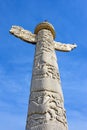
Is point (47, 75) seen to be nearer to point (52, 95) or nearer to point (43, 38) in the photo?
point (52, 95)

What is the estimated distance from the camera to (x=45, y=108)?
24.8ft

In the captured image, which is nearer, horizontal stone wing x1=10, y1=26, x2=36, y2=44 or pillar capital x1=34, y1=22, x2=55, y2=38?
horizontal stone wing x1=10, y1=26, x2=36, y2=44

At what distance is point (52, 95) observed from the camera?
26.8 ft

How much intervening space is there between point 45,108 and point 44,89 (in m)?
0.85

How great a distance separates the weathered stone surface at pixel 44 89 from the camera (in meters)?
7.32

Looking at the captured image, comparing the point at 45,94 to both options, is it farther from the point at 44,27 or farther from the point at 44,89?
the point at 44,27

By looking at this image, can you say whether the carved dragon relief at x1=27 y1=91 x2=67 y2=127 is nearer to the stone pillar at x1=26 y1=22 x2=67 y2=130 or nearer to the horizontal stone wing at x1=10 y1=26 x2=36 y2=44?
the stone pillar at x1=26 y1=22 x2=67 y2=130

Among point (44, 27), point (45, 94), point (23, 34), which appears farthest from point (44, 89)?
point (44, 27)

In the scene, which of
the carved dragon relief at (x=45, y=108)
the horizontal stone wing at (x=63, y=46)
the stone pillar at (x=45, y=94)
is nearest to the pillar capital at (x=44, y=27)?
the horizontal stone wing at (x=63, y=46)

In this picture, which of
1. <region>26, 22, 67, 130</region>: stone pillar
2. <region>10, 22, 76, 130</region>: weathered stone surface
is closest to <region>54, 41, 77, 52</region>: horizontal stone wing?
<region>10, 22, 76, 130</region>: weathered stone surface

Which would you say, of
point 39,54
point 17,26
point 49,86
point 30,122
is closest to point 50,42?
point 39,54

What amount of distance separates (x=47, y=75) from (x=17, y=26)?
3.81m

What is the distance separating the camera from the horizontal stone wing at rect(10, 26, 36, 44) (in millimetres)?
11268

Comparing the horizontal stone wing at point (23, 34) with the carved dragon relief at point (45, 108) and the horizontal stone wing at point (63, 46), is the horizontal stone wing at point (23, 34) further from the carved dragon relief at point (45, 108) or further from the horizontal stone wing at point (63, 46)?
the carved dragon relief at point (45, 108)
